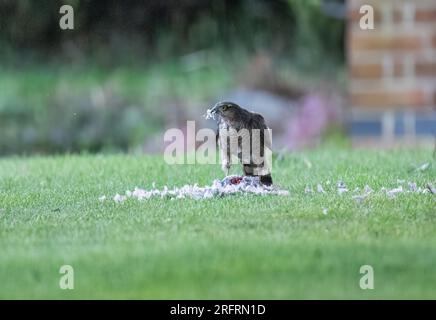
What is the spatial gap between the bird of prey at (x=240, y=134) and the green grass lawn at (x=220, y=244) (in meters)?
0.31

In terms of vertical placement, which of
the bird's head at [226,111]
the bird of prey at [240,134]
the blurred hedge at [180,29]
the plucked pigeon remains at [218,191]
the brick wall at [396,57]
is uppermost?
the blurred hedge at [180,29]

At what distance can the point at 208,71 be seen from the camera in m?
15.2

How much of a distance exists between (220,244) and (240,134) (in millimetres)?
1336

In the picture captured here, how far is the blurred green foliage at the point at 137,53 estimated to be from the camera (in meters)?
14.3

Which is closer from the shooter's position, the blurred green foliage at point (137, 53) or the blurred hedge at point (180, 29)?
the blurred green foliage at point (137, 53)

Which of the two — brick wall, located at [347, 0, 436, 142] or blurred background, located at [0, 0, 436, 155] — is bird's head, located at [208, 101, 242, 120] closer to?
blurred background, located at [0, 0, 436, 155]

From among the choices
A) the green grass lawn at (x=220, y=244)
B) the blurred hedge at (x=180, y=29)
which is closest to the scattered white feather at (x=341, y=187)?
the green grass lawn at (x=220, y=244)

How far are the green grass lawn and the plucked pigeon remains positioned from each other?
125 millimetres

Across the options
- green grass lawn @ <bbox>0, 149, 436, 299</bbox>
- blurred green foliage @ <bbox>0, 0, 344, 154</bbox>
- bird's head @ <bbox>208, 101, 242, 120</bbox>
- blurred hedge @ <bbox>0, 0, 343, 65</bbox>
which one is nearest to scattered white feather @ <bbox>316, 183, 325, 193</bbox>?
green grass lawn @ <bbox>0, 149, 436, 299</bbox>

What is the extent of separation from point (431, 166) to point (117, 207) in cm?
293

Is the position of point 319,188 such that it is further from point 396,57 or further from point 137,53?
point 137,53

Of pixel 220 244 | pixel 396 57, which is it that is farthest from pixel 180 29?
pixel 220 244

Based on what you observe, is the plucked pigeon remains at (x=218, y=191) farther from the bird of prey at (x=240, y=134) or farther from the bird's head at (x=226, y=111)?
the bird's head at (x=226, y=111)

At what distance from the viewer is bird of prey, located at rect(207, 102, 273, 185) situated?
281 inches
